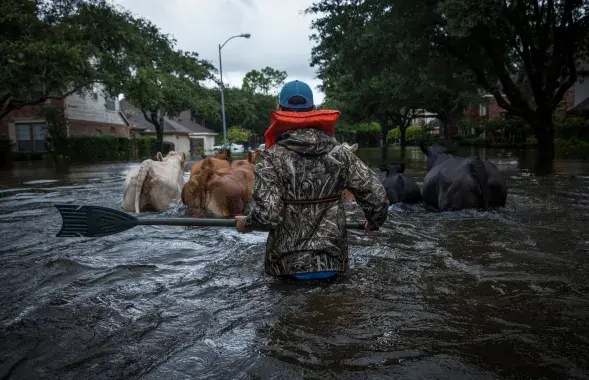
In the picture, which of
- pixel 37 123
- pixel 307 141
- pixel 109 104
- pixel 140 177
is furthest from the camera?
pixel 109 104

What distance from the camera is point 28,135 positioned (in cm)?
3212

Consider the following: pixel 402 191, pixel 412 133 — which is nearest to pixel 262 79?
pixel 412 133

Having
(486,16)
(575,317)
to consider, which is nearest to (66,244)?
(575,317)

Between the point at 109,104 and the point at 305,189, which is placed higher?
the point at 109,104

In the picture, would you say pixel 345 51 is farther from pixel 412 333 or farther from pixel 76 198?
pixel 412 333

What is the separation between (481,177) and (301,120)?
5143mm

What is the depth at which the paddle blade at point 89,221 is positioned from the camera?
4781 millimetres

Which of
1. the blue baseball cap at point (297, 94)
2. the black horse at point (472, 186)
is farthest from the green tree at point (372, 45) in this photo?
the blue baseball cap at point (297, 94)

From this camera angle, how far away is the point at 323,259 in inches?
155

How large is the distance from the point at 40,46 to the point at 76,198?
968 cm

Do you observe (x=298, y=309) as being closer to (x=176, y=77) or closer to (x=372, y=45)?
(x=372, y=45)

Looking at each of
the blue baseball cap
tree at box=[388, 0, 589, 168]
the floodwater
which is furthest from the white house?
the blue baseball cap

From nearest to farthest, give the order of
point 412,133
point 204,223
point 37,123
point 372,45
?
point 204,223, point 372,45, point 37,123, point 412,133

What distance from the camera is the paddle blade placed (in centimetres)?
478
